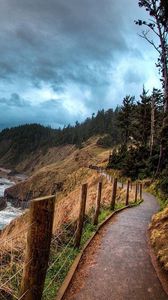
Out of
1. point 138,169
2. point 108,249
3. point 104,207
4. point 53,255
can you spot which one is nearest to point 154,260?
point 108,249

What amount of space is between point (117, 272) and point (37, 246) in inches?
160

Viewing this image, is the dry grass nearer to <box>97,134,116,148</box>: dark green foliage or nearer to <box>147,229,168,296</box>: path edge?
<box>147,229,168,296</box>: path edge

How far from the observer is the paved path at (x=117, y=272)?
6.63 metres

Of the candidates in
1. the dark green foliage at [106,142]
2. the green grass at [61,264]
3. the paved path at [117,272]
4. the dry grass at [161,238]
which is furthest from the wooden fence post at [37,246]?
the dark green foliage at [106,142]

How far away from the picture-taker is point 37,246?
427 cm

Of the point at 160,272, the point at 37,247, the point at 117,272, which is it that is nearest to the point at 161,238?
the point at 160,272

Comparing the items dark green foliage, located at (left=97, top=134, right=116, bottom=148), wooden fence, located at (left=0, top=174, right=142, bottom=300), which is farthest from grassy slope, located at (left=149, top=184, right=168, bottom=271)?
dark green foliage, located at (left=97, top=134, right=116, bottom=148)

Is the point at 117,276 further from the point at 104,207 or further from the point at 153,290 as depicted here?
the point at 104,207

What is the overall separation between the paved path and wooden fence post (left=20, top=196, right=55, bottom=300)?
7.36ft

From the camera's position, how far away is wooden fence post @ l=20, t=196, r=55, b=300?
422cm

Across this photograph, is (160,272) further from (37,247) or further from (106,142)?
(106,142)

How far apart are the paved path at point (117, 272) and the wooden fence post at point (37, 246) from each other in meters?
2.24

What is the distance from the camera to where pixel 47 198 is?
14.1 ft

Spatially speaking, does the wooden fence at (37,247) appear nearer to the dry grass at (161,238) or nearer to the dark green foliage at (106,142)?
the dry grass at (161,238)
